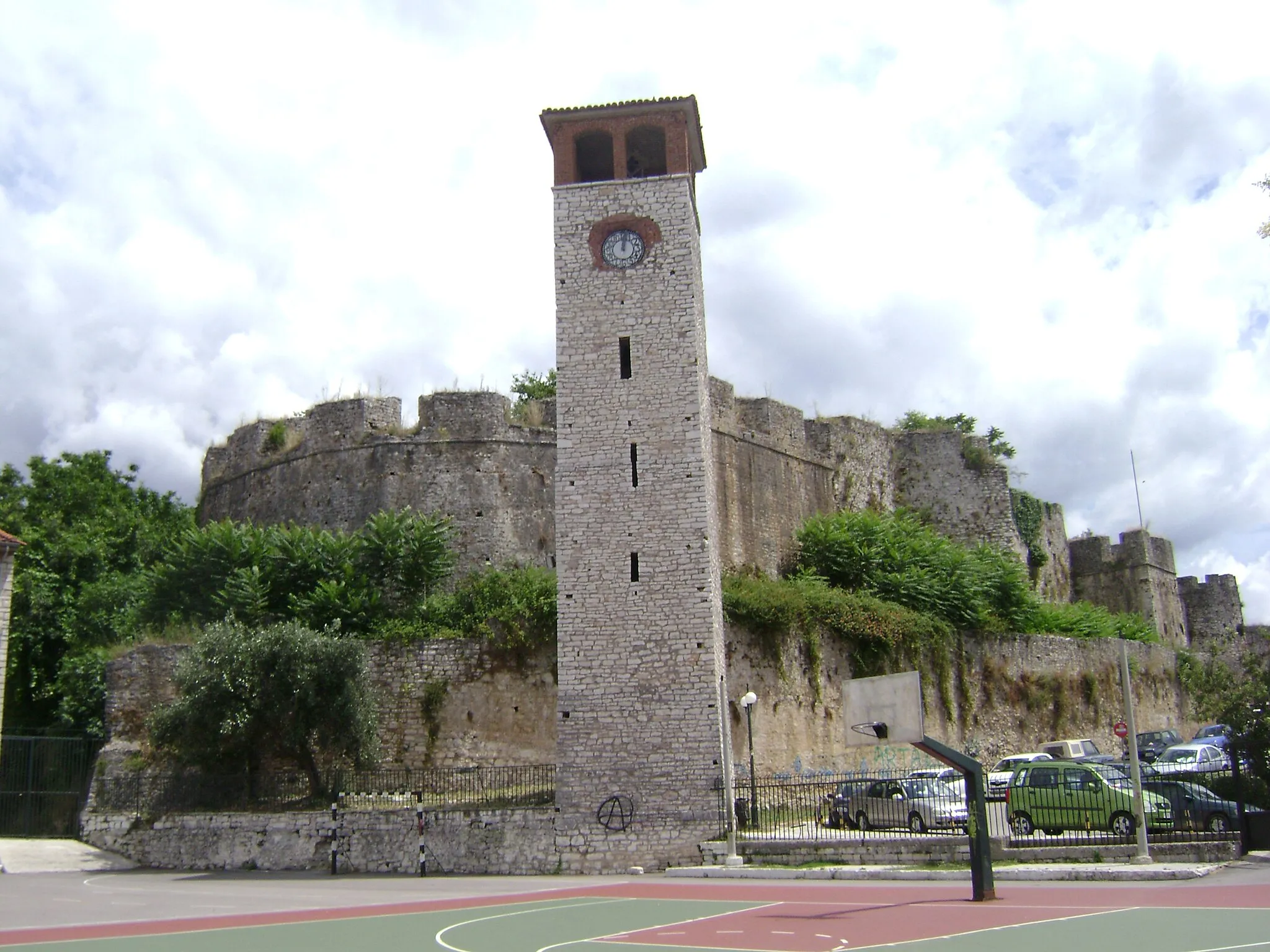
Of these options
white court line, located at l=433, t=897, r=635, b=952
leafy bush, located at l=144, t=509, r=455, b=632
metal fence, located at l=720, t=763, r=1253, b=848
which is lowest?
white court line, located at l=433, t=897, r=635, b=952

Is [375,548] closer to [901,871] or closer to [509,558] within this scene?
[509,558]

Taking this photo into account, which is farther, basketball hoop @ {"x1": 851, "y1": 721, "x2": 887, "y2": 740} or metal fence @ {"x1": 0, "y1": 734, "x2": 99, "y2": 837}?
metal fence @ {"x1": 0, "y1": 734, "x2": 99, "y2": 837}

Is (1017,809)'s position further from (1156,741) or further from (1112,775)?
(1156,741)

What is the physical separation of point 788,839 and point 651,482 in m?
7.08

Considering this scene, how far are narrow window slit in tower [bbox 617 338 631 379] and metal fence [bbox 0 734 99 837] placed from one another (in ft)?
48.8

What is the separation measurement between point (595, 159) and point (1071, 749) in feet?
62.3

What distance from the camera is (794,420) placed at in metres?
37.3

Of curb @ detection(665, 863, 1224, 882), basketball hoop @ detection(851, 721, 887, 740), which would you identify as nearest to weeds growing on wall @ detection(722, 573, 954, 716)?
curb @ detection(665, 863, 1224, 882)

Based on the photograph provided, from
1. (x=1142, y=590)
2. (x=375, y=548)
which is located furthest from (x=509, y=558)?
(x=1142, y=590)

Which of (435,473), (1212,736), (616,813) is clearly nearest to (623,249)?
(435,473)

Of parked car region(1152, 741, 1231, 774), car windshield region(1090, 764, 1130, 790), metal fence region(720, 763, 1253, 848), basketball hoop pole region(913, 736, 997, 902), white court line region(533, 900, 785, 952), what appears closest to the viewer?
white court line region(533, 900, 785, 952)

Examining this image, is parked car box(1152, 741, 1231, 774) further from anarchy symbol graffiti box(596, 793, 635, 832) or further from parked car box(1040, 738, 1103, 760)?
anarchy symbol graffiti box(596, 793, 635, 832)

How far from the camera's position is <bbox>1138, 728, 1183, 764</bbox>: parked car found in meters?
31.3

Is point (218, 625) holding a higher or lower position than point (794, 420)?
lower
